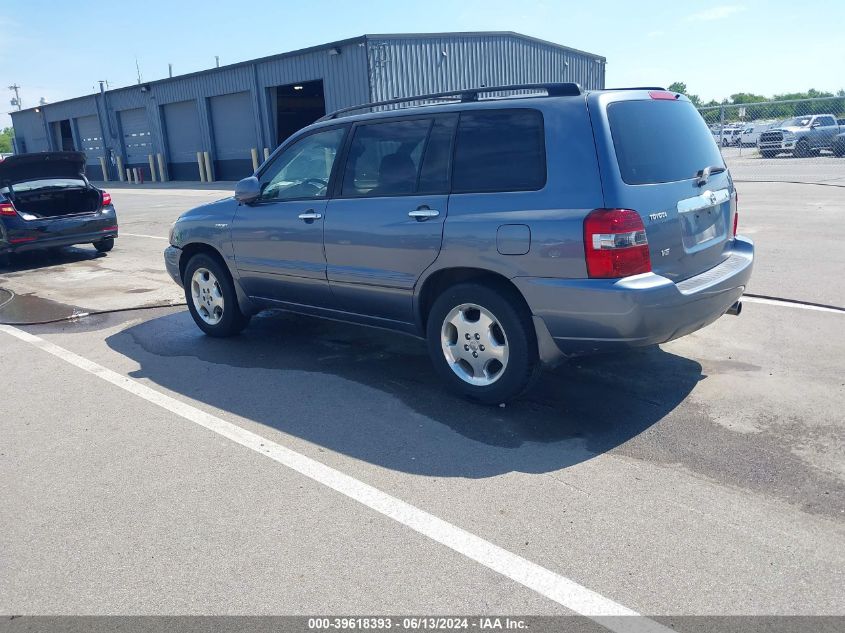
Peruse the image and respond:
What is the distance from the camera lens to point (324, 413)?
466 cm

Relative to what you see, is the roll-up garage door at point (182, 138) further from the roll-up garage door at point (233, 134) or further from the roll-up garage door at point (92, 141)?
the roll-up garage door at point (92, 141)

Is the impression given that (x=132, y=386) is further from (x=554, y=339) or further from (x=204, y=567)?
(x=554, y=339)

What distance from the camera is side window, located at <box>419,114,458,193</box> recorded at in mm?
4645

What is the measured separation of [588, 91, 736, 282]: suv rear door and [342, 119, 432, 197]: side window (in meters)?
1.25

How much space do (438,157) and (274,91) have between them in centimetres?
2641

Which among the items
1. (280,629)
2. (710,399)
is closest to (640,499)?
(710,399)

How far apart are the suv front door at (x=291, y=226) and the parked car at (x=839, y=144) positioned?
26.0 metres

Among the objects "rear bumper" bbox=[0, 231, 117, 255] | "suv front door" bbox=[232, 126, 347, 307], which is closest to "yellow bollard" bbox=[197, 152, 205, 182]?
"rear bumper" bbox=[0, 231, 117, 255]

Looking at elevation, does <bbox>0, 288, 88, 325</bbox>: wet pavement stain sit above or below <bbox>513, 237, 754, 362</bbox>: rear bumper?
below

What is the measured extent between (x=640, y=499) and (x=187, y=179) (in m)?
34.5

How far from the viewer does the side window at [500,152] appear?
4.25m

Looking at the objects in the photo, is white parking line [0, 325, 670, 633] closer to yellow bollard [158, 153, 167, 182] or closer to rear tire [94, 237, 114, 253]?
rear tire [94, 237, 114, 253]

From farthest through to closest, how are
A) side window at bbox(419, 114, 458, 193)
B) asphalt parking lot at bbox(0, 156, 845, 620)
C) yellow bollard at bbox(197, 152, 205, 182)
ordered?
yellow bollard at bbox(197, 152, 205, 182)
side window at bbox(419, 114, 458, 193)
asphalt parking lot at bbox(0, 156, 845, 620)

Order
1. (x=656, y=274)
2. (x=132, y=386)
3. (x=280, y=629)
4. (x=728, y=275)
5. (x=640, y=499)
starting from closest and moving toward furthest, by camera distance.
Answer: (x=280, y=629)
(x=640, y=499)
(x=656, y=274)
(x=728, y=275)
(x=132, y=386)
